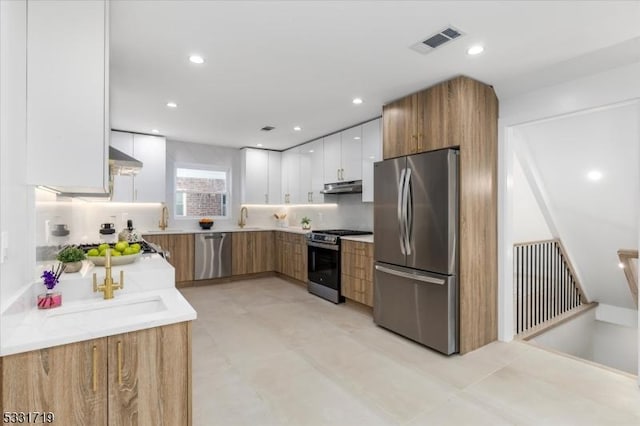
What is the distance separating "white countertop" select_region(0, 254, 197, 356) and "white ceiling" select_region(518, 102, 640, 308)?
3758 millimetres

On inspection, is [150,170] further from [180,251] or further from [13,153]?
[13,153]

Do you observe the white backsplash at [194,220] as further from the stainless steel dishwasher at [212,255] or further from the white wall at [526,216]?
the white wall at [526,216]

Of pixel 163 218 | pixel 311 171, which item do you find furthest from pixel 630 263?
pixel 163 218

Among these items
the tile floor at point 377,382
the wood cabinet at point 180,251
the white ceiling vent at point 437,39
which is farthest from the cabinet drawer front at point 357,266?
the wood cabinet at point 180,251

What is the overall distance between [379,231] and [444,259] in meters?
0.89

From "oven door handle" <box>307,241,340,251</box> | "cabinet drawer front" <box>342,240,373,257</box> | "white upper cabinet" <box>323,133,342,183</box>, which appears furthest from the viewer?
"white upper cabinet" <box>323,133,342,183</box>

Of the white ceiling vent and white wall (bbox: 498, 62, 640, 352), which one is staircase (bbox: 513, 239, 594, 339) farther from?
the white ceiling vent

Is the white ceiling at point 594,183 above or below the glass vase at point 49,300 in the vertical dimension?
above

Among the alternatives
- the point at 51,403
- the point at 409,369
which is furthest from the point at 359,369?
the point at 51,403

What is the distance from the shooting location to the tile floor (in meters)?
2.09

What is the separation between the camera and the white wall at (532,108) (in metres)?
2.63

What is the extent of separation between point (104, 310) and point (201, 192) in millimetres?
4750

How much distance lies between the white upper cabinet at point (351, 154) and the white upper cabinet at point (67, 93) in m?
3.37

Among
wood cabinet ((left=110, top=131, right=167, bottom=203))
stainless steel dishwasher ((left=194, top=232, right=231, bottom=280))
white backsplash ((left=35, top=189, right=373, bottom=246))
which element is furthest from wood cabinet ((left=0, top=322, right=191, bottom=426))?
wood cabinet ((left=110, top=131, right=167, bottom=203))
